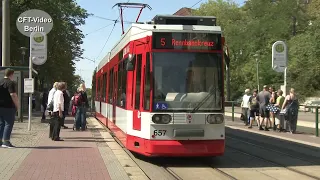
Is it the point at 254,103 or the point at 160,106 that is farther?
the point at 254,103

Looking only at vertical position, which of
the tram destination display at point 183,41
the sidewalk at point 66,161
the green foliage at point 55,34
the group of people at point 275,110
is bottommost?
the sidewalk at point 66,161

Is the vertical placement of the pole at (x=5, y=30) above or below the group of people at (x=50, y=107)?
above

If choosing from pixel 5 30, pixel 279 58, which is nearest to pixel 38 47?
pixel 5 30

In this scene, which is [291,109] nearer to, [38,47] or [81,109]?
[81,109]

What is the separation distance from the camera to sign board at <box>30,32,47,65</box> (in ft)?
53.4

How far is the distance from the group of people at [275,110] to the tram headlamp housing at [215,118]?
8.36 m

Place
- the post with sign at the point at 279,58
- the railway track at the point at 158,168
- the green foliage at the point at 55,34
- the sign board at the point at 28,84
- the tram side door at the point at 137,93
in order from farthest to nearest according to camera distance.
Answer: the green foliage at the point at 55,34 < the post with sign at the point at 279,58 < the sign board at the point at 28,84 < the tram side door at the point at 137,93 < the railway track at the point at 158,168

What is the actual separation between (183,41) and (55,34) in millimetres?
24860

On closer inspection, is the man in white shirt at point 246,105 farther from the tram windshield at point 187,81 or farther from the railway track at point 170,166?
the tram windshield at point 187,81

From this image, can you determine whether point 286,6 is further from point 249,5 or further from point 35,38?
point 35,38

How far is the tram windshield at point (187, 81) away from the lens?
31.6ft

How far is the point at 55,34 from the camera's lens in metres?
33.2

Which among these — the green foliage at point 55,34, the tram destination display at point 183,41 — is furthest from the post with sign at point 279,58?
the green foliage at point 55,34

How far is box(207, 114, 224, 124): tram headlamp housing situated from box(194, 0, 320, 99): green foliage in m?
41.0
